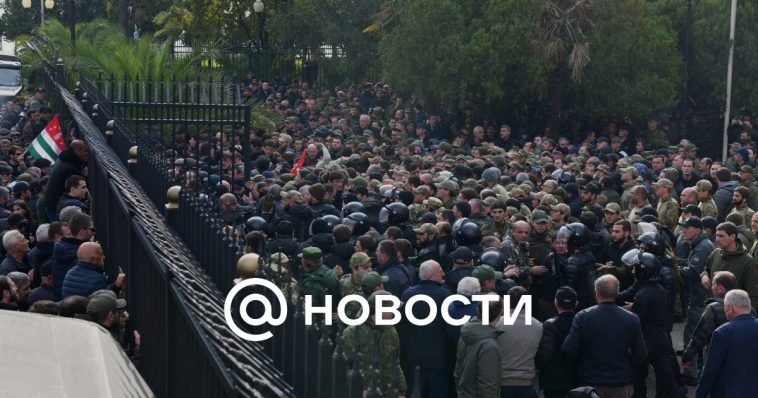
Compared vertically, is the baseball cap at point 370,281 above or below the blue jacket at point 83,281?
below

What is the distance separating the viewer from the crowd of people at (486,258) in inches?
330

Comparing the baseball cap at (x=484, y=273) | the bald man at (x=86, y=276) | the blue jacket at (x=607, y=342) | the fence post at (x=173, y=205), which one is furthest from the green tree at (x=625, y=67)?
the fence post at (x=173, y=205)

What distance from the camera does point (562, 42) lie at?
2614 centimetres

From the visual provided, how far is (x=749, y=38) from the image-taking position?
1129 inches

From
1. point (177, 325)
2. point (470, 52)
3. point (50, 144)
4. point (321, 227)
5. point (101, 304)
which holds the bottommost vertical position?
point (321, 227)

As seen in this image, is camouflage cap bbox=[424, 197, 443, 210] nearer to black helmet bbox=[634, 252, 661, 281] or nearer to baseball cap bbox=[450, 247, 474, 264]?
baseball cap bbox=[450, 247, 474, 264]

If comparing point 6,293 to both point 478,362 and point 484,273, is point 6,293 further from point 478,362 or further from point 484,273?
point 484,273

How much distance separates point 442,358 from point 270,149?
11636mm

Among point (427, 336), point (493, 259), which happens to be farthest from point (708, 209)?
point (427, 336)

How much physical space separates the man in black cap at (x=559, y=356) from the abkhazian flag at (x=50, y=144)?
797 centimetres

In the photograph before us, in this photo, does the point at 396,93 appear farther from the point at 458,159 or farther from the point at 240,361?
the point at 240,361

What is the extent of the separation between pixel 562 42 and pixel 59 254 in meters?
18.9

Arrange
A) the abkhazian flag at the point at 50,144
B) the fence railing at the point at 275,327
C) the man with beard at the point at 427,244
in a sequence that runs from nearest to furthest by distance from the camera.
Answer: the fence railing at the point at 275,327 → the man with beard at the point at 427,244 → the abkhazian flag at the point at 50,144

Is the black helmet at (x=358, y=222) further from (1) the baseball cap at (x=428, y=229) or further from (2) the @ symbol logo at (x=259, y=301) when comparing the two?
(2) the @ symbol logo at (x=259, y=301)
